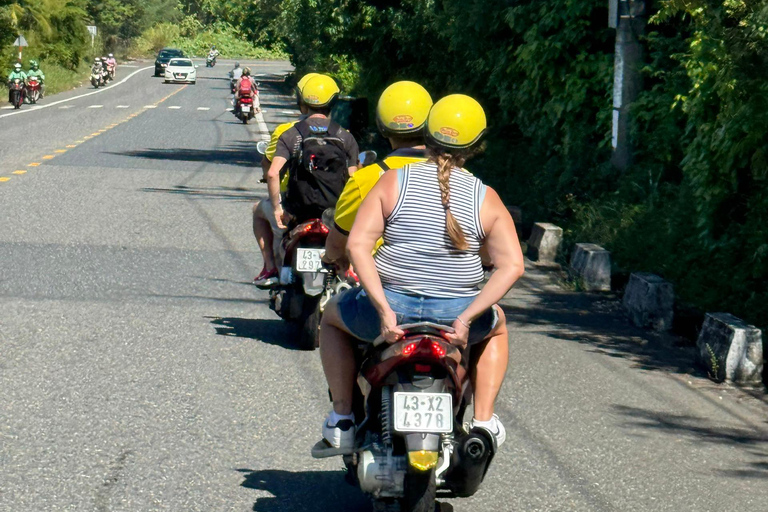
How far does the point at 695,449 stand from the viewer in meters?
6.46

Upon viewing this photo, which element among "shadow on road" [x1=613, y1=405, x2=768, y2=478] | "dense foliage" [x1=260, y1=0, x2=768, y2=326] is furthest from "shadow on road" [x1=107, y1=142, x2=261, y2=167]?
"shadow on road" [x1=613, y1=405, x2=768, y2=478]

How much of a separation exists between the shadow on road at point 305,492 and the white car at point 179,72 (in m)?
65.1

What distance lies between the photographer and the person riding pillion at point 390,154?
5.11 metres

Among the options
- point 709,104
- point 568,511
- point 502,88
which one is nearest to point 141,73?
point 502,88

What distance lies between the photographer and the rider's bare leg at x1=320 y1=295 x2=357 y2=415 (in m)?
4.89

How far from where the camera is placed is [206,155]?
24984 millimetres

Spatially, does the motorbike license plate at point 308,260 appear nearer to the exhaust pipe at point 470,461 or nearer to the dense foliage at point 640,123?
the dense foliage at point 640,123

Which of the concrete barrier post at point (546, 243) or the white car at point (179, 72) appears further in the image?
the white car at point (179, 72)

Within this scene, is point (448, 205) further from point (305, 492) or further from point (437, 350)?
point (305, 492)

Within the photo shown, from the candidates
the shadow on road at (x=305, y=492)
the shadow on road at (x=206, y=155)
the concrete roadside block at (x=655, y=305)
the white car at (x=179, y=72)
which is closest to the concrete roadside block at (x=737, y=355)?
the concrete roadside block at (x=655, y=305)

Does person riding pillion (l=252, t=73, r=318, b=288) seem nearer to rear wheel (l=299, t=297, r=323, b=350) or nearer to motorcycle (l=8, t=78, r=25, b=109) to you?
rear wheel (l=299, t=297, r=323, b=350)

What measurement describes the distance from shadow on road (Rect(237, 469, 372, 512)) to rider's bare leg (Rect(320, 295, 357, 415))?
21.5 inches

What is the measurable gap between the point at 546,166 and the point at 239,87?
20.6 metres

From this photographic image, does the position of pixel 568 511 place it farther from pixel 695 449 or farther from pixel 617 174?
pixel 617 174
